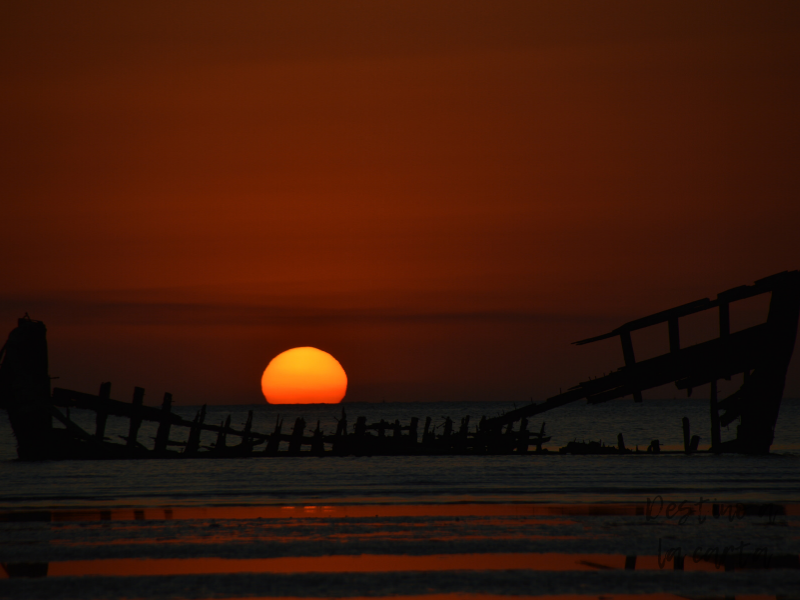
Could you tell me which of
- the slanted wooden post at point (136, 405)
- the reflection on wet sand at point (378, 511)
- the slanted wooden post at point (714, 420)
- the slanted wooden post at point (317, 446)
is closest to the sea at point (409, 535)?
the reflection on wet sand at point (378, 511)

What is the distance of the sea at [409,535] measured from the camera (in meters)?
12.3

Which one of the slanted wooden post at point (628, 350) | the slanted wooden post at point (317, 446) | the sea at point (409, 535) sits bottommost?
the sea at point (409, 535)

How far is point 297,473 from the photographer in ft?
107

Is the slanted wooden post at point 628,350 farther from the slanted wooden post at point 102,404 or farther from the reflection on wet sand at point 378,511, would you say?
the slanted wooden post at point 102,404

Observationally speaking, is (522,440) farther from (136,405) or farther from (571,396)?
(136,405)

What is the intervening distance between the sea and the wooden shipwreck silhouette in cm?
447

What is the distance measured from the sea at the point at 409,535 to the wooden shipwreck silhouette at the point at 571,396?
14.7ft

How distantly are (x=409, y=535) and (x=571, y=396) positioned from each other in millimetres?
19273

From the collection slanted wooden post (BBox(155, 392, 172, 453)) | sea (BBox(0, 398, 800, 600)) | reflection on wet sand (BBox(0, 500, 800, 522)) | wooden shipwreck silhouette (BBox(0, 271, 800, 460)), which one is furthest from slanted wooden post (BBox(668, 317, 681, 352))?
slanted wooden post (BBox(155, 392, 172, 453))

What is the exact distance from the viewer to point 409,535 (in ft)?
54.0

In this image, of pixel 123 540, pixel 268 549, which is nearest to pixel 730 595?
pixel 268 549

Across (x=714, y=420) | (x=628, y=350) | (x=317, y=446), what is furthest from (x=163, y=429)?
(x=714, y=420)

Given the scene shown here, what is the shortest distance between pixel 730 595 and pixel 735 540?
4.36m

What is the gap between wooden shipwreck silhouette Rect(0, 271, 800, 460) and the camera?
34.0 meters
